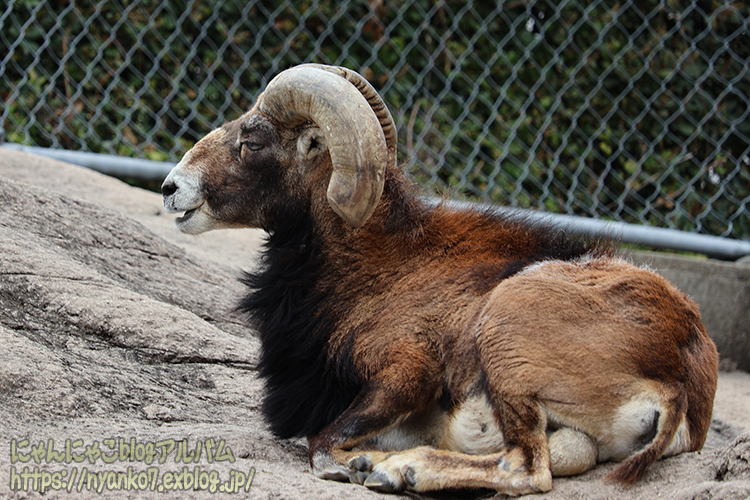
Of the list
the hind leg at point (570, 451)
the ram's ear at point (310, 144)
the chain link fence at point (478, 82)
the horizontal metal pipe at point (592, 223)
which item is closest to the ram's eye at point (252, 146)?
the ram's ear at point (310, 144)

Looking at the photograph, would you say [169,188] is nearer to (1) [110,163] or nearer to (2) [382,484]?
(2) [382,484]

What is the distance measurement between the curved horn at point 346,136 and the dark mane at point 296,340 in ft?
1.45

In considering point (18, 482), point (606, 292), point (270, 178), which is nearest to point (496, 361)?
point (606, 292)

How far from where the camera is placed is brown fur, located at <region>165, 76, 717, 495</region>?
9.89 feet

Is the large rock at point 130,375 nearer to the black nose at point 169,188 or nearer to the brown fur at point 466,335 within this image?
the brown fur at point 466,335

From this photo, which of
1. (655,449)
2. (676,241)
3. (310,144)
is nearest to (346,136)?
(310,144)

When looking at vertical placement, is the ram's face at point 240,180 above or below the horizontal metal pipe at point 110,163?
above

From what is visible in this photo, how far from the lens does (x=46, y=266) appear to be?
13.4ft

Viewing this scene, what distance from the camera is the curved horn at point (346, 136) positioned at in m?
3.31

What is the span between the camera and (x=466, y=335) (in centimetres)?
328

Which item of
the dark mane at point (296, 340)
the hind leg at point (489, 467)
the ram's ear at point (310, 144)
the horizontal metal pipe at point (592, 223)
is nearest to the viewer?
the hind leg at point (489, 467)

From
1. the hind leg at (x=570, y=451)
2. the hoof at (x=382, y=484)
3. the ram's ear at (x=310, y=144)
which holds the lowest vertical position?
the hoof at (x=382, y=484)

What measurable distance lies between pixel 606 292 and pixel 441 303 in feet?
2.22

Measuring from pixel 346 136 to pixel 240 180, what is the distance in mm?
727
